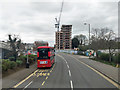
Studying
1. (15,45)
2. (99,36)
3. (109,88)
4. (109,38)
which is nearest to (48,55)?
(15,45)

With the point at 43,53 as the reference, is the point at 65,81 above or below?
below

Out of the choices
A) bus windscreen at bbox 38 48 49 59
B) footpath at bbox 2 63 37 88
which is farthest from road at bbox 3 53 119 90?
bus windscreen at bbox 38 48 49 59

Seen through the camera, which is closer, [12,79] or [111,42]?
[12,79]

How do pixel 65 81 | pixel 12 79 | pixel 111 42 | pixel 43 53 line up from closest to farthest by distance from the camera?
pixel 65 81 → pixel 12 79 → pixel 43 53 → pixel 111 42

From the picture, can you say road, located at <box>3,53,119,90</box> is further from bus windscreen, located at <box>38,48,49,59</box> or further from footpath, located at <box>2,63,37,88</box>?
bus windscreen, located at <box>38,48,49,59</box>

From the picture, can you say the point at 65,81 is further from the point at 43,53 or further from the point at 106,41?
the point at 106,41

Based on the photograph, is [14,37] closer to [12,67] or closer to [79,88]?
[12,67]

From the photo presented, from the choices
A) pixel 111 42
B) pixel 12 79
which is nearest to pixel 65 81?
pixel 12 79

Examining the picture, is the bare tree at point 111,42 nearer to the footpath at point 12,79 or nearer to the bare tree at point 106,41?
the bare tree at point 106,41

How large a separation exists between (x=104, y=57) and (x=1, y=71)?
92.6 feet

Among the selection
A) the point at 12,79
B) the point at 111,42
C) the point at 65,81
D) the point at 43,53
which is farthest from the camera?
the point at 111,42

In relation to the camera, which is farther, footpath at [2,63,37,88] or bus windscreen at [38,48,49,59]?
bus windscreen at [38,48,49,59]

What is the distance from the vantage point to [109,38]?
96.7 ft

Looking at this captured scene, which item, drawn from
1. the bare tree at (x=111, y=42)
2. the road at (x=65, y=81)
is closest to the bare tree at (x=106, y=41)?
the bare tree at (x=111, y=42)
